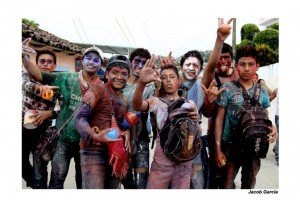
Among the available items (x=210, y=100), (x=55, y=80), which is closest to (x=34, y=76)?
(x=55, y=80)

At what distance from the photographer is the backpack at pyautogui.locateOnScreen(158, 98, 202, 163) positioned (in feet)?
9.75

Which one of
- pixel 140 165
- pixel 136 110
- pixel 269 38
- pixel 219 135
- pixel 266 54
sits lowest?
pixel 140 165

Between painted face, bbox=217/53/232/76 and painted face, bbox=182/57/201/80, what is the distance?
11.3 inches

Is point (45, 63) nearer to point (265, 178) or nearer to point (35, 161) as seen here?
point (35, 161)

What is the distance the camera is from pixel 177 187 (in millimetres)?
3102

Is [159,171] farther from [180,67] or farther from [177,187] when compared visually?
[180,67]

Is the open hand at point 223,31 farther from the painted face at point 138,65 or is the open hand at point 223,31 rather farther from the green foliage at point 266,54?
the green foliage at point 266,54

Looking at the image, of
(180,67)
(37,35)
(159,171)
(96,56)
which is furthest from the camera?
(37,35)

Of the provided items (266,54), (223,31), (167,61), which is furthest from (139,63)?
(266,54)

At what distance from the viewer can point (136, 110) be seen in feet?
9.95

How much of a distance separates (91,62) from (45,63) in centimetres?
67

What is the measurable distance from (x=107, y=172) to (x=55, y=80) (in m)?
1.13

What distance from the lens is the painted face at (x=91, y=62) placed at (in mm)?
3293

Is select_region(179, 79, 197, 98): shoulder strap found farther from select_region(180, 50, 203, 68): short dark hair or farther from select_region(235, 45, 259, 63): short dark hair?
select_region(235, 45, 259, 63): short dark hair
